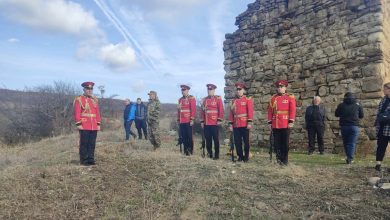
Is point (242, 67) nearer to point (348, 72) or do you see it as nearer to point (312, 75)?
point (312, 75)

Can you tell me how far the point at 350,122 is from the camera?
8.14m

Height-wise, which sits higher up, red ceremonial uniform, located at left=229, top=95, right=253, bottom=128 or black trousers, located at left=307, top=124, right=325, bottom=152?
red ceremonial uniform, located at left=229, top=95, right=253, bottom=128

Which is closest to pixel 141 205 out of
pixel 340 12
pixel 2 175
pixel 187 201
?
pixel 187 201

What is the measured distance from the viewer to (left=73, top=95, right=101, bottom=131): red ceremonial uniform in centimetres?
779

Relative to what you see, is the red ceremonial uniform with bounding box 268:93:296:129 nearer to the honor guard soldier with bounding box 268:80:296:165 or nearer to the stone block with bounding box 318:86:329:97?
the honor guard soldier with bounding box 268:80:296:165

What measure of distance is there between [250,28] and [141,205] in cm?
866

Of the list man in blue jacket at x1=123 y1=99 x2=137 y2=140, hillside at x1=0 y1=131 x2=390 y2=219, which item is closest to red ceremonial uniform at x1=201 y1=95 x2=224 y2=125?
hillside at x1=0 y1=131 x2=390 y2=219

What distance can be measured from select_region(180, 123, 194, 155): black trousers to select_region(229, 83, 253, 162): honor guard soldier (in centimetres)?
135

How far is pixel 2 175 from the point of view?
7254 mm

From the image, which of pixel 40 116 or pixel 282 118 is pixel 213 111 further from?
pixel 40 116

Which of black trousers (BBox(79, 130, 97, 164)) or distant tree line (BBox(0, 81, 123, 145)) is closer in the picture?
black trousers (BBox(79, 130, 97, 164))

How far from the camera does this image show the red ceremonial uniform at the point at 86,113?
25.5 feet

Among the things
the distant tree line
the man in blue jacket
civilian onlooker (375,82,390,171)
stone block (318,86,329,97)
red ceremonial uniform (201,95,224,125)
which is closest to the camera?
civilian onlooker (375,82,390,171)

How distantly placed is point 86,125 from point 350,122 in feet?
17.7
